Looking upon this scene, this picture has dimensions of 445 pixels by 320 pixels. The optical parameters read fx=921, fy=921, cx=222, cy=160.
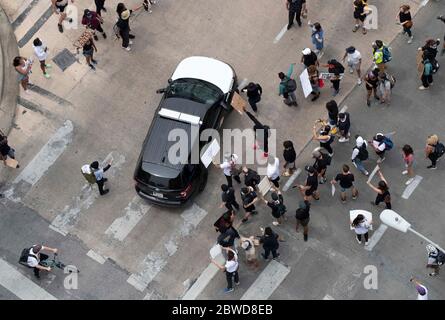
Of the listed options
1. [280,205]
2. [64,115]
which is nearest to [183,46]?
[64,115]

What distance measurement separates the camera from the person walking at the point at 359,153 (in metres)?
25.0

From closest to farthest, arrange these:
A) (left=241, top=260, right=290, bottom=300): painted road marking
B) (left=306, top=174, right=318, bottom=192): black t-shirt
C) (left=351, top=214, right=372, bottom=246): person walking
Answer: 1. (left=351, top=214, right=372, bottom=246): person walking
2. (left=241, top=260, right=290, bottom=300): painted road marking
3. (left=306, top=174, right=318, bottom=192): black t-shirt

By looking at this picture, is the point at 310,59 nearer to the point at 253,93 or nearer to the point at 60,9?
the point at 253,93

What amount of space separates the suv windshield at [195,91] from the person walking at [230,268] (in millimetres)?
4671

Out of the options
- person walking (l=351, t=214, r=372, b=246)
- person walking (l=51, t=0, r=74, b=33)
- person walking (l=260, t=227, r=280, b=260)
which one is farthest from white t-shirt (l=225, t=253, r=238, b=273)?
person walking (l=51, t=0, r=74, b=33)

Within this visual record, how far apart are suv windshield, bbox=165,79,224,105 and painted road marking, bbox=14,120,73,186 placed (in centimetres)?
335

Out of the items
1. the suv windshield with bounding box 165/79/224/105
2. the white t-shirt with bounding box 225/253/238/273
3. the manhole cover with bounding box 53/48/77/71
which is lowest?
the white t-shirt with bounding box 225/253/238/273

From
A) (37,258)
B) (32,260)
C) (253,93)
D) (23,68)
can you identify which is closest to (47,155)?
(23,68)

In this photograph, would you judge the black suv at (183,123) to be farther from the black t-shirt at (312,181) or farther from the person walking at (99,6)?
the person walking at (99,6)

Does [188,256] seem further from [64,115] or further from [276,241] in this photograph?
[64,115]

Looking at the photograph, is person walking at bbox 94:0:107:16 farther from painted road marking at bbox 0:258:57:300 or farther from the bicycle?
painted road marking at bbox 0:258:57:300

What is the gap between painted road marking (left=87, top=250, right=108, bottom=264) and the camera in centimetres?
2516
